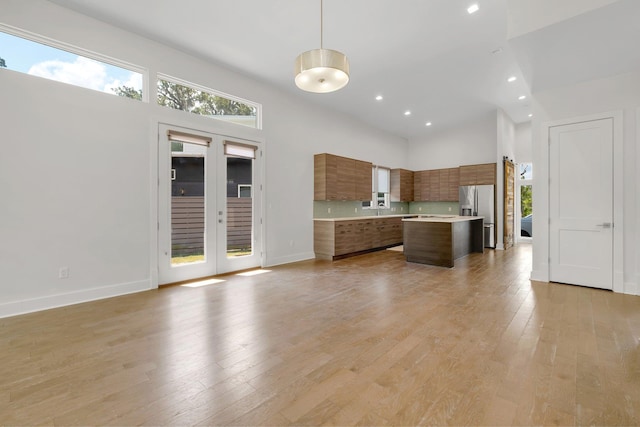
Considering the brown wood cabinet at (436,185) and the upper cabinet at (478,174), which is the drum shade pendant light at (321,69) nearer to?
the upper cabinet at (478,174)

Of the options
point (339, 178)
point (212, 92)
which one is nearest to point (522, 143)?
point (339, 178)

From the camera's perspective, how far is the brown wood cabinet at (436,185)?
348 inches

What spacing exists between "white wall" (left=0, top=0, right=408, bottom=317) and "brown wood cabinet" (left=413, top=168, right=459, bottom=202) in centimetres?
705

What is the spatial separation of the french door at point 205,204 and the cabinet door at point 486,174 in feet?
20.7

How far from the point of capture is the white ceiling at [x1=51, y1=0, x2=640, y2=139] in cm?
309

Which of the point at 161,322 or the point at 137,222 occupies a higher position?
the point at 137,222

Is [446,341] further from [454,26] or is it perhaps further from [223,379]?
[454,26]

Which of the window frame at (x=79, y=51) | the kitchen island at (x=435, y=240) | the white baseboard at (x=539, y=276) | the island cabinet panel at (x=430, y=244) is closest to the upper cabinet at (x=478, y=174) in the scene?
the kitchen island at (x=435, y=240)

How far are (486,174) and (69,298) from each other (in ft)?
30.4

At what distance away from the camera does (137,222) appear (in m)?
4.00

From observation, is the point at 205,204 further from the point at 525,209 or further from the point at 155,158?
the point at 525,209

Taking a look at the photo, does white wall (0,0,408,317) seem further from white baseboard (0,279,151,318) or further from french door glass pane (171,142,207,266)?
french door glass pane (171,142,207,266)

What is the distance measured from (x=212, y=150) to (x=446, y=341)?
4.38m

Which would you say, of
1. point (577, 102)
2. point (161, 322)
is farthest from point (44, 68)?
point (577, 102)
